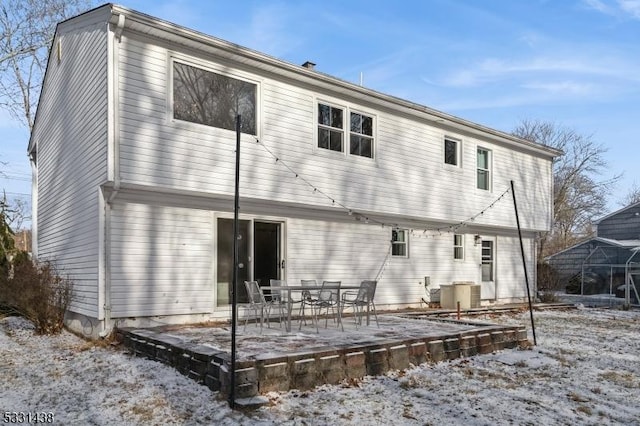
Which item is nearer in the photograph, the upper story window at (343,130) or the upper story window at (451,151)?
the upper story window at (343,130)

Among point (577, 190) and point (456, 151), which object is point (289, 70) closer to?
point (456, 151)

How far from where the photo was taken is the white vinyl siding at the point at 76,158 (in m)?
8.25

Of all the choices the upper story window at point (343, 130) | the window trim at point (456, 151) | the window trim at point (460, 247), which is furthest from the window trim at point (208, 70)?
the window trim at point (460, 247)

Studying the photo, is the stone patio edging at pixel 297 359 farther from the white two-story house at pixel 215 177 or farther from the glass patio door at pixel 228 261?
the glass patio door at pixel 228 261

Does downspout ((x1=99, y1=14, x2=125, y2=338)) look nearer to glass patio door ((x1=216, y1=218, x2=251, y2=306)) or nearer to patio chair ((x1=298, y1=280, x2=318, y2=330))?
glass patio door ((x1=216, y1=218, x2=251, y2=306))

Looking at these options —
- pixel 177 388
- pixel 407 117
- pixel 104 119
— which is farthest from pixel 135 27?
pixel 407 117

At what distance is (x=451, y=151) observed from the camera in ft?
45.0

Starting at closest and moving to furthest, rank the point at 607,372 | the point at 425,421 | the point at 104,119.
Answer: the point at 425,421
the point at 607,372
the point at 104,119

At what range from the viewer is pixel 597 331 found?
10.5m

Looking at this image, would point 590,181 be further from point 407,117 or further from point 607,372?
point 607,372

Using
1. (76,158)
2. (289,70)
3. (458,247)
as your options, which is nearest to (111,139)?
(76,158)

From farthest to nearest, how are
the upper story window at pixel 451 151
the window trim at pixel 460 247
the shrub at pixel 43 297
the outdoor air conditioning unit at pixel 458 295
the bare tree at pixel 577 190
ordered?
the bare tree at pixel 577 190
the window trim at pixel 460 247
the upper story window at pixel 451 151
the outdoor air conditioning unit at pixel 458 295
the shrub at pixel 43 297

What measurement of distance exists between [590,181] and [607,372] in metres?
28.7

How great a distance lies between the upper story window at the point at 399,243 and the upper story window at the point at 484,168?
3.19 metres
